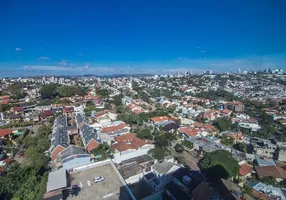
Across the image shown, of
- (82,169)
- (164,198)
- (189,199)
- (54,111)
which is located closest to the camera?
(82,169)

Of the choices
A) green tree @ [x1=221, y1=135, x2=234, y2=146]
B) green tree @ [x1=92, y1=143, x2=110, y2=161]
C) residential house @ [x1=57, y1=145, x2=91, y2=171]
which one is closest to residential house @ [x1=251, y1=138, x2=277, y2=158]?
green tree @ [x1=221, y1=135, x2=234, y2=146]

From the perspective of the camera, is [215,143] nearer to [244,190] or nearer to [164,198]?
[244,190]

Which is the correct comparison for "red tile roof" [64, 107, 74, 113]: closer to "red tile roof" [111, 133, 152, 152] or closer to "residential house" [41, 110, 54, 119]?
"residential house" [41, 110, 54, 119]

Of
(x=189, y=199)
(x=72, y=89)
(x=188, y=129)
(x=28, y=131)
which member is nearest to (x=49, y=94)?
(x=72, y=89)

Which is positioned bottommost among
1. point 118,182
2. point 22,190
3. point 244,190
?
point 244,190

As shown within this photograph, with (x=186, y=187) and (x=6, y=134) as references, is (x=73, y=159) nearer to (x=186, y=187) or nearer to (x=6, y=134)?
(x=186, y=187)

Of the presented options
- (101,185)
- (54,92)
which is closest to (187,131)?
(101,185)

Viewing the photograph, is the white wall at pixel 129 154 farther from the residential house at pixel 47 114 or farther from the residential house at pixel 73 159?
the residential house at pixel 47 114
